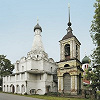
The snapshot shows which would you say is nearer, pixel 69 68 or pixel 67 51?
pixel 69 68

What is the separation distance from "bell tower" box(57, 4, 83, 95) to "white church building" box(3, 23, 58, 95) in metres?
3.35

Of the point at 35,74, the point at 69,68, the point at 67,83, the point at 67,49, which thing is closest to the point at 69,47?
the point at 67,49

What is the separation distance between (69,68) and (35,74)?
8.16 m

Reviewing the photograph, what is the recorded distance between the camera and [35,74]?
104ft

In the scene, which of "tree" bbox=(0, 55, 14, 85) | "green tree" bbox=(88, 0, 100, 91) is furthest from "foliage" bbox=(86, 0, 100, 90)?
"tree" bbox=(0, 55, 14, 85)

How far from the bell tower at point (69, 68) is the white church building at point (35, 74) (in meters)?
3.35

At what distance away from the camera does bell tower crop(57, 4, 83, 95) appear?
2770 centimetres

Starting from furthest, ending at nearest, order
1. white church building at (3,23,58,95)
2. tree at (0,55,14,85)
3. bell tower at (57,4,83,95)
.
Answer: tree at (0,55,14,85) < white church building at (3,23,58,95) < bell tower at (57,4,83,95)

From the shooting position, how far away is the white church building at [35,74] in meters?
30.3

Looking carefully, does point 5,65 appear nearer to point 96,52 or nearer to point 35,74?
point 35,74

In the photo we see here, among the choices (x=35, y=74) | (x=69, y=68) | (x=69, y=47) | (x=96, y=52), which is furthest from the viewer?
(x=35, y=74)

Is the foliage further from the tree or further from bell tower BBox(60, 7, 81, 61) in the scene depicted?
the tree

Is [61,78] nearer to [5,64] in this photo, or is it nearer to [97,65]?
[97,65]

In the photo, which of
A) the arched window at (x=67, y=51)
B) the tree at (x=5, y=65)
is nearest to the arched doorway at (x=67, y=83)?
the arched window at (x=67, y=51)
